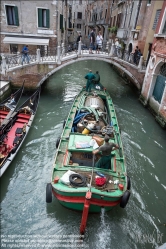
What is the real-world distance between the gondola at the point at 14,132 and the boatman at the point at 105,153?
280 centimetres

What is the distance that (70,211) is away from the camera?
179 inches

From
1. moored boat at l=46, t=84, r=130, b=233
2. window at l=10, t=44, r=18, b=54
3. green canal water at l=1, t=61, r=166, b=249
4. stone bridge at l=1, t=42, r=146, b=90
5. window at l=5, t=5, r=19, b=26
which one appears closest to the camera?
moored boat at l=46, t=84, r=130, b=233

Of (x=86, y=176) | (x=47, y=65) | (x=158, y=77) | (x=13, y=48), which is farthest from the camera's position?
(x=13, y=48)

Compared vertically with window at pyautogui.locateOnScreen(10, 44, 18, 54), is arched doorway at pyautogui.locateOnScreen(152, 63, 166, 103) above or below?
below

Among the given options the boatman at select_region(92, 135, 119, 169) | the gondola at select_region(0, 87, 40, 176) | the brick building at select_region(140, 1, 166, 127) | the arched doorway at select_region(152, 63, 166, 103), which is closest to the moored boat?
the boatman at select_region(92, 135, 119, 169)

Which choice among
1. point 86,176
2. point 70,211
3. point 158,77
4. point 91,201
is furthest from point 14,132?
point 158,77

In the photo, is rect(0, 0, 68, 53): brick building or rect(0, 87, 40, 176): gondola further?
rect(0, 0, 68, 53): brick building

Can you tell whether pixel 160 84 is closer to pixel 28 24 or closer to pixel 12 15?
pixel 28 24

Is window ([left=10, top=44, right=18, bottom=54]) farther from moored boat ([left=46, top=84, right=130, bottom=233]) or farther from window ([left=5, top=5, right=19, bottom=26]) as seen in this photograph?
moored boat ([left=46, top=84, right=130, bottom=233])

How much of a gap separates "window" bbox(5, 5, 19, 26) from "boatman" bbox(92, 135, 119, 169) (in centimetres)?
1287

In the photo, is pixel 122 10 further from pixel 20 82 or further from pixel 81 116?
pixel 81 116

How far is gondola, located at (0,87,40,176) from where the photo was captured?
18.4ft

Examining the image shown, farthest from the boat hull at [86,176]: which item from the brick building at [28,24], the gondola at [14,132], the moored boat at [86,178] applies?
the brick building at [28,24]

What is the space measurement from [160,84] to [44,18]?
31.8 feet
